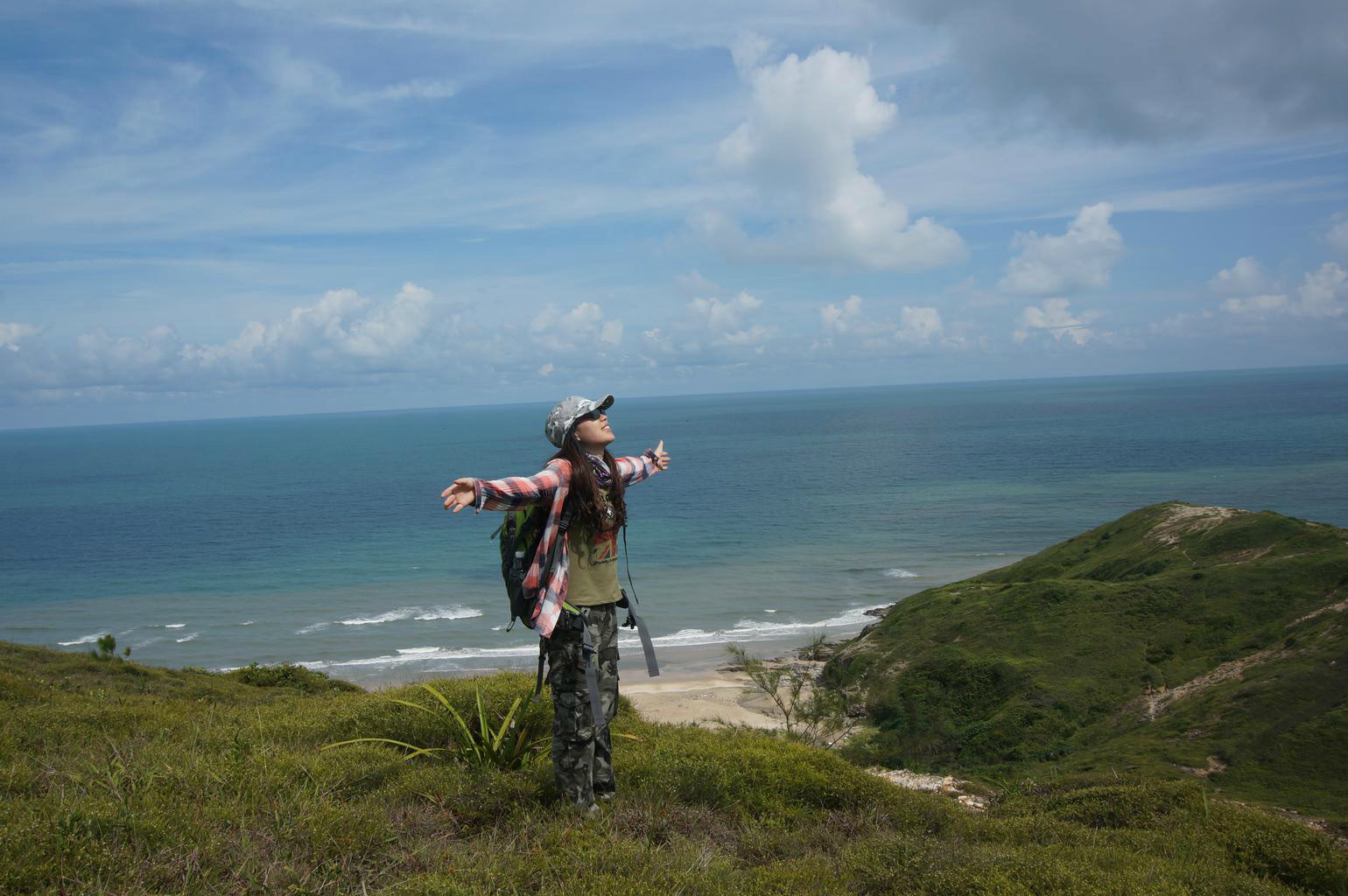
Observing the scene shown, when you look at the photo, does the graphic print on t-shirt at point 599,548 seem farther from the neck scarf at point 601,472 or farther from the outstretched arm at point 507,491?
the outstretched arm at point 507,491

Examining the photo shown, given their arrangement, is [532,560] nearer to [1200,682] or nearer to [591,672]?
[591,672]

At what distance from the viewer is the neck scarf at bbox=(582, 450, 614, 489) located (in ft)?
18.7

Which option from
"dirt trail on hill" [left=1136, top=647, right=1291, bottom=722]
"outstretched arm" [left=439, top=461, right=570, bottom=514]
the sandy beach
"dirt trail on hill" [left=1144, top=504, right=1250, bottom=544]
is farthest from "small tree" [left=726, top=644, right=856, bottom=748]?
"dirt trail on hill" [left=1144, top=504, right=1250, bottom=544]

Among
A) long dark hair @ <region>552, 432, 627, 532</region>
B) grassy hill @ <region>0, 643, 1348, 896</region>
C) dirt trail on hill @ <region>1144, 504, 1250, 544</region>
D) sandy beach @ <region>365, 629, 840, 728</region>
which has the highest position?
long dark hair @ <region>552, 432, 627, 532</region>

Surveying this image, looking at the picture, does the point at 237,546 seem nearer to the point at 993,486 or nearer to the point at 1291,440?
the point at 993,486

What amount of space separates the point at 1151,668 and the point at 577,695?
1459 centimetres

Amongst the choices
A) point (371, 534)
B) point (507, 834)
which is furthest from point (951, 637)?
point (371, 534)

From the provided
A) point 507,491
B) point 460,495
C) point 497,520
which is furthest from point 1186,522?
point 497,520

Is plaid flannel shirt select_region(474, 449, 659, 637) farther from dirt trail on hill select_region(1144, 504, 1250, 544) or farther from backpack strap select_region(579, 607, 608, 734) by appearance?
dirt trail on hill select_region(1144, 504, 1250, 544)

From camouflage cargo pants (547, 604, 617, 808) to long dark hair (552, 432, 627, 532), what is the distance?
0.55 metres

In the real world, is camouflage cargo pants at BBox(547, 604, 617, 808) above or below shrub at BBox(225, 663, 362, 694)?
above

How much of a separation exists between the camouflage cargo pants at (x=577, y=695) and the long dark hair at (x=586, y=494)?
55cm

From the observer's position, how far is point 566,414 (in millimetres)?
5582

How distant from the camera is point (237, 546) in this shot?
2368 inches
